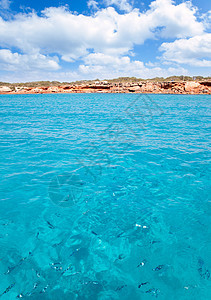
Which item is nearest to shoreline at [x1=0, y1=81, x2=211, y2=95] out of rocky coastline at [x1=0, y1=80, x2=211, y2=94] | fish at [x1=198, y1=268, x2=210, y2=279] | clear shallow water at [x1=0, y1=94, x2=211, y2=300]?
rocky coastline at [x1=0, y1=80, x2=211, y2=94]

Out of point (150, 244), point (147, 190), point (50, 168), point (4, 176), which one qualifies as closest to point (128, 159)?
point (147, 190)

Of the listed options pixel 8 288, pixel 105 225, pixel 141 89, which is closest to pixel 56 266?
pixel 8 288

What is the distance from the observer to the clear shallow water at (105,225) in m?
3.52

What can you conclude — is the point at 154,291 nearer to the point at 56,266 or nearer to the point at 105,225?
the point at 105,225

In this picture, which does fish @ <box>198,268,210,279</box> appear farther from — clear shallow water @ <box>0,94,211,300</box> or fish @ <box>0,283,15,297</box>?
fish @ <box>0,283,15,297</box>

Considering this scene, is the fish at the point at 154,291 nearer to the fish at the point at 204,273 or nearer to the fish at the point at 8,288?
the fish at the point at 204,273

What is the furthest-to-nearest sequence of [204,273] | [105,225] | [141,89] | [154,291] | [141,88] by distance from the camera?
[141,88] < [141,89] < [105,225] < [204,273] < [154,291]

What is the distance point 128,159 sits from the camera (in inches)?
369

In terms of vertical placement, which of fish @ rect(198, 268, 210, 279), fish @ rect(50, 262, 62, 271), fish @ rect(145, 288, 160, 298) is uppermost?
fish @ rect(198, 268, 210, 279)

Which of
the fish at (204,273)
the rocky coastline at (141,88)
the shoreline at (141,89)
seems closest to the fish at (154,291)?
the fish at (204,273)

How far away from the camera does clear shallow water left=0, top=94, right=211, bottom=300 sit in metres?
3.52

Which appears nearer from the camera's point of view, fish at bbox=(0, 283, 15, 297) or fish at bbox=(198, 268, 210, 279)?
fish at bbox=(0, 283, 15, 297)

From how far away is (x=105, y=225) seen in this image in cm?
496

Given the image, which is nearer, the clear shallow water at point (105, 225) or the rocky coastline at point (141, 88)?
the clear shallow water at point (105, 225)
